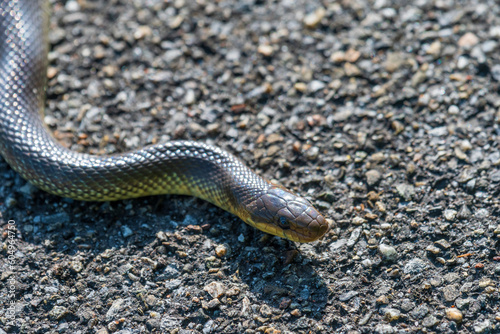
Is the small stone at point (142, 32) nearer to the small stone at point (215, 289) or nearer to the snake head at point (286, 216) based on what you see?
the snake head at point (286, 216)

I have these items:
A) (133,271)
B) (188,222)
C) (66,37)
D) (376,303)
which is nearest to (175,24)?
(66,37)

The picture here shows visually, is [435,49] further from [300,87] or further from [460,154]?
[300,87]

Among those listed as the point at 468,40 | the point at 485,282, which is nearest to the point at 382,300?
the point at 485,282

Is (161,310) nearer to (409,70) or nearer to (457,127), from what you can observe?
(457,127)

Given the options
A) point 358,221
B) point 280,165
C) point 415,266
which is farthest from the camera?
point 280,165

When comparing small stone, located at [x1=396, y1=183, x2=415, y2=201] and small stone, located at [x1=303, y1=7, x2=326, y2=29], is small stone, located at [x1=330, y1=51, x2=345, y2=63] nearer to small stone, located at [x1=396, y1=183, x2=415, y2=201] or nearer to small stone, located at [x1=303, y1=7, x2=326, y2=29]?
small stone, located at [x1=303, y1=7, x2=326, y2=29]


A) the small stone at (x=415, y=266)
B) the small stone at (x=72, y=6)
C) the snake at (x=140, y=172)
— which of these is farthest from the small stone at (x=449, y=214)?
the small stone at (x=72, y=6)

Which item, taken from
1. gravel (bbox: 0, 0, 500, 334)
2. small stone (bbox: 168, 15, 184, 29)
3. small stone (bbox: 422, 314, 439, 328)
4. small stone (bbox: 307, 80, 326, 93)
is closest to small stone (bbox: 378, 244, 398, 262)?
gravel (bbox: 0, 0, 500, 334)
